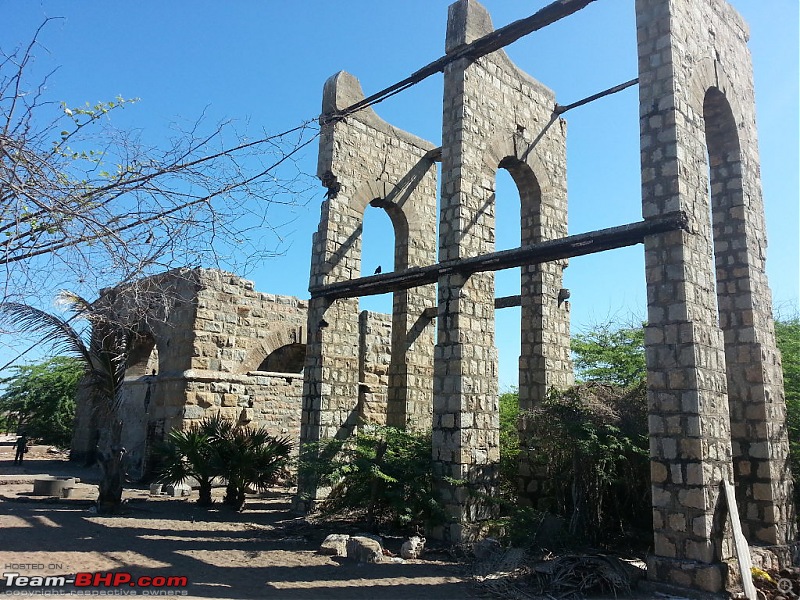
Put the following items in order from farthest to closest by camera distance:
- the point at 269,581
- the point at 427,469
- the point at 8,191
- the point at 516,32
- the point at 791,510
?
the point at 516,32, the point at 427,469, the point at 791,510, the point at 269,581, the point at 8,191

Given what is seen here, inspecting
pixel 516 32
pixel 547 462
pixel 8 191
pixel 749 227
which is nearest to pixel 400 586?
pixel 547 462

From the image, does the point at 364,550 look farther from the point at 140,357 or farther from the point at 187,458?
the point at 140,357

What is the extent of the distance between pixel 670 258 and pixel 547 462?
3866mm

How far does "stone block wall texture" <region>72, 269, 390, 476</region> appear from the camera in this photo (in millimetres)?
13422

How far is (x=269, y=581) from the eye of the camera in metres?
6.42

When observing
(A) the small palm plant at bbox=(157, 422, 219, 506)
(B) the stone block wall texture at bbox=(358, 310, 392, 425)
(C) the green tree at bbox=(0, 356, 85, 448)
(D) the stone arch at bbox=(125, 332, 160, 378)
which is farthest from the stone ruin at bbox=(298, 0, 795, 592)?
(C) the green tree at bbox=(0, 356, 85, 448)

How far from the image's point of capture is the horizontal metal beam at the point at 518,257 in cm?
700

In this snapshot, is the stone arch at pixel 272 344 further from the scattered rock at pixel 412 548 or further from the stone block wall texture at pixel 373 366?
the scattered rock at pixel 412 548

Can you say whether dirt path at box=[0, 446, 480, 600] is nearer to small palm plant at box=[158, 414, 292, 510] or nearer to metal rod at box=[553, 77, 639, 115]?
small palm plant at box=[158, 414, 292, 510]

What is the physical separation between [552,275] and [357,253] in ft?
12.8

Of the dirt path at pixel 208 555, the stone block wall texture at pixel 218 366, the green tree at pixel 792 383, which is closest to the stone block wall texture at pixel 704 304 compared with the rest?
the green tree at pixel 792 383

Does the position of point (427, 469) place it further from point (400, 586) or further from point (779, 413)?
point (779, 413)

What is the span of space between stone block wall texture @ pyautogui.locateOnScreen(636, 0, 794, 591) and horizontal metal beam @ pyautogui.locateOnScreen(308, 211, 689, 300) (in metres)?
0.17

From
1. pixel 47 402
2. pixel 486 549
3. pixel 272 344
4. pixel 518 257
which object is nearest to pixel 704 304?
pixel 518 257
